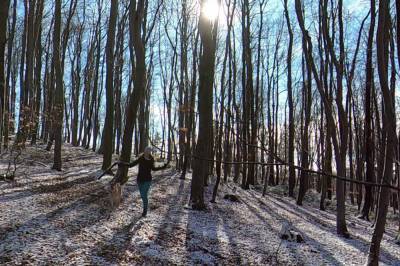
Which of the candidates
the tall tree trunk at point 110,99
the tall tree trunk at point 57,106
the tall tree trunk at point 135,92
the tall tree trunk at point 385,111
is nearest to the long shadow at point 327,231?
the tall tree trunk at point 385,111

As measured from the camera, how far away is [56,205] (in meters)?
9.52

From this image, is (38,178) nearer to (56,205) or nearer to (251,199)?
(56,205)

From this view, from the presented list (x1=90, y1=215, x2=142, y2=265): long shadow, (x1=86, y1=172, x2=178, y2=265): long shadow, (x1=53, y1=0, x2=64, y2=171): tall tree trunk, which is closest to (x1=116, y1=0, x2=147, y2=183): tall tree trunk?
(x1=53, y1=0, x2=64, y2=171): tall tree trunk

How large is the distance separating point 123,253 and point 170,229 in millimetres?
2185

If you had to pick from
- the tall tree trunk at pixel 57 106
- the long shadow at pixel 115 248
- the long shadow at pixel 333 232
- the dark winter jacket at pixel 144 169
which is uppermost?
the tall tree trunk at pixel 57 106

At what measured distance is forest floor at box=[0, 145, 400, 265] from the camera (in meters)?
6.76

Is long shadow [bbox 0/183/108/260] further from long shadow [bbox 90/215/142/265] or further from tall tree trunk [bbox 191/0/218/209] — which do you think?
tall tree trunk [bbox 191/0/218/209]

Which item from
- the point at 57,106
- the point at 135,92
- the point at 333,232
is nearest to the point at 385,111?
the point at 333,232

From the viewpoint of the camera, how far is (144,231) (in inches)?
333

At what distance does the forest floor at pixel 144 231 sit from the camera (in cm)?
676

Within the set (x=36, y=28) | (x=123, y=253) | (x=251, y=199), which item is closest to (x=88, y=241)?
(x=123, y=253)

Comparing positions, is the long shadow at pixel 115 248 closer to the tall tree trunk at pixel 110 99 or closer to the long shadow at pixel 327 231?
the long shadow at pixel 327 231

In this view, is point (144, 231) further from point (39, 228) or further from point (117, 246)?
point (39, 228)

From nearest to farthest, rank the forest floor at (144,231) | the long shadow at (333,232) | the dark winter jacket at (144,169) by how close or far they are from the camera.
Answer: the forest floor at (144,231) → the dark winter jacket at (144,169) → the long shadow at (333,232)
